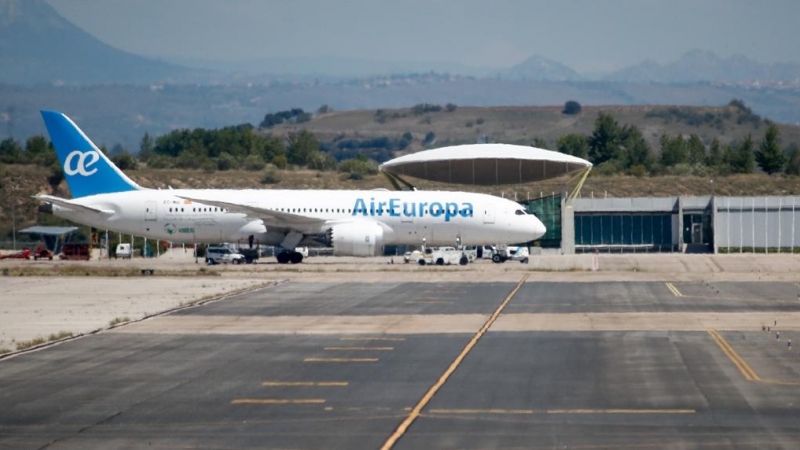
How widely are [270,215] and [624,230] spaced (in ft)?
101

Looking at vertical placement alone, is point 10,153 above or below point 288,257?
above

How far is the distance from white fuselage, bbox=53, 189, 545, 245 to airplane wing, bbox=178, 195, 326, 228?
418 millimetres

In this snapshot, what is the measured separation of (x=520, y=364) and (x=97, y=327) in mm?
13158

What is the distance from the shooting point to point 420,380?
2273cm

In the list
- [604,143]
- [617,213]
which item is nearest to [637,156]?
[604,143]

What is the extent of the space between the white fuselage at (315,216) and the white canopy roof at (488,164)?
19083mm

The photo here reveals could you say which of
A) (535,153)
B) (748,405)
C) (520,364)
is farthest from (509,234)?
(748,405)

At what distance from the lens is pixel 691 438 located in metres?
17.1

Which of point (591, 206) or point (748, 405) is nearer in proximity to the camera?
point (748, 405)

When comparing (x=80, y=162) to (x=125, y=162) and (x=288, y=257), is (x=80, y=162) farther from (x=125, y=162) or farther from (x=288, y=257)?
(x=125, y=162)

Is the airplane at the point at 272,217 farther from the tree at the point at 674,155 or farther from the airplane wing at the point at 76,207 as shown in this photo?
the tree at the point at 674,155

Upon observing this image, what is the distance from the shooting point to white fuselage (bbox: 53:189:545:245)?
6175cm

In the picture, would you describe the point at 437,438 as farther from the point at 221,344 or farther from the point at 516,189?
the point at 516,189

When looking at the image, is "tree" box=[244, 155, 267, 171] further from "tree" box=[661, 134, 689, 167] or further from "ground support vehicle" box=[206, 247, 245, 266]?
"ground support vehicle" box=[206, 247, 245, 266]
